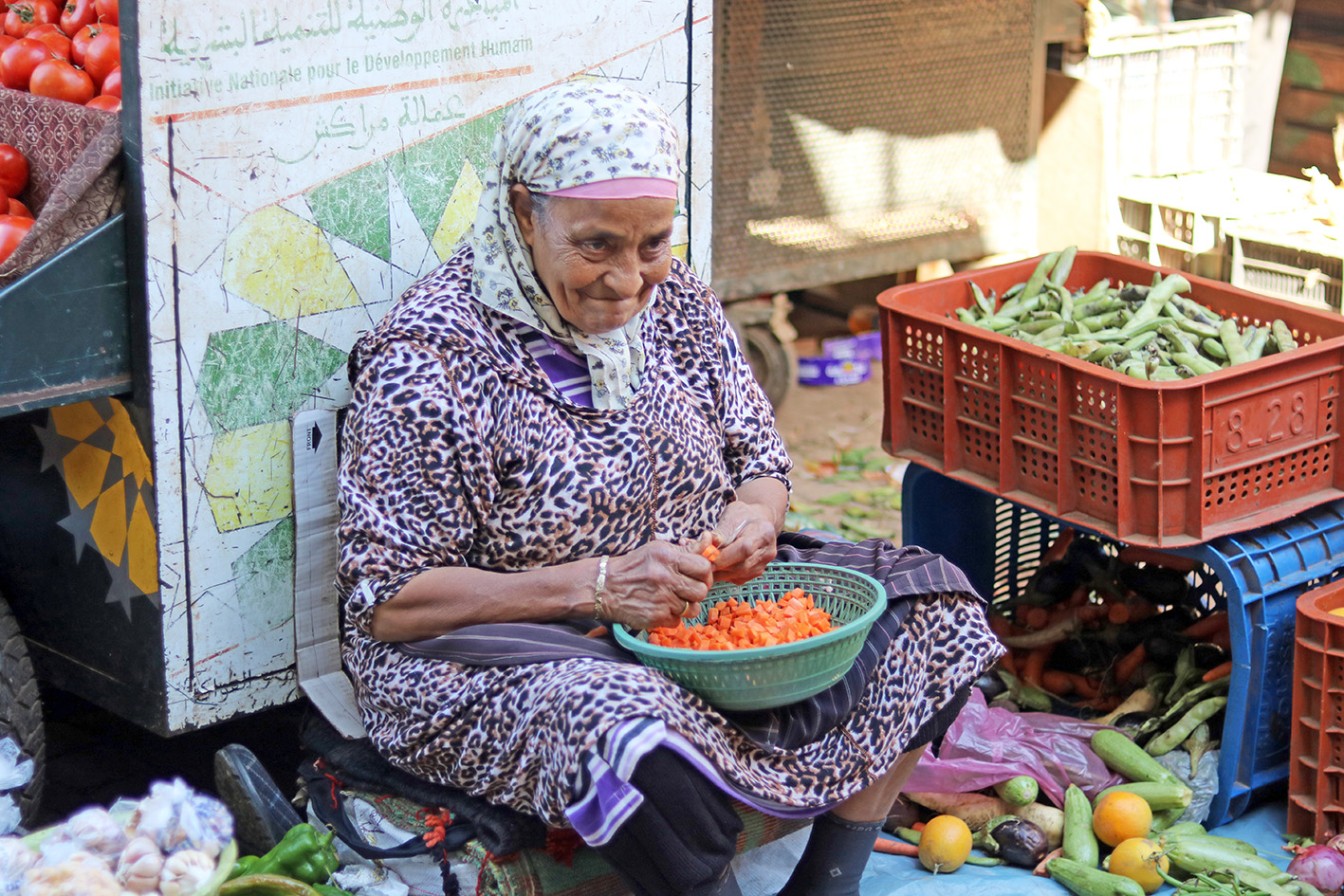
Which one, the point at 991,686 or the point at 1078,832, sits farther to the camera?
the point at 991,686

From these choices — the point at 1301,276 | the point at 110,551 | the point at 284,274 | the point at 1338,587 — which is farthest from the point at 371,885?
the point at 1301,276

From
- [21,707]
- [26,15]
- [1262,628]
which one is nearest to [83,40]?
[26,15]

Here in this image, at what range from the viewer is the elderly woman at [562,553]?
2.18 metres

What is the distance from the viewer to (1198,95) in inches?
217

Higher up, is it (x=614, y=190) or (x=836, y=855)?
(x=614, y=190)

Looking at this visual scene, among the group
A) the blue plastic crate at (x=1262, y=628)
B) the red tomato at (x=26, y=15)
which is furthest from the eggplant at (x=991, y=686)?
the red tomato at (x=26, y=15)

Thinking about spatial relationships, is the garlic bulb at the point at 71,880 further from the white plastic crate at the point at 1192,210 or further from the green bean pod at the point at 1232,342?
the white plastic crate at the point at 1192,210

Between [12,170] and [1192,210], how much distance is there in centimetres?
335

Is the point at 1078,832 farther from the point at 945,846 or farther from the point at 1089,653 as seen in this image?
the point at 1089,653

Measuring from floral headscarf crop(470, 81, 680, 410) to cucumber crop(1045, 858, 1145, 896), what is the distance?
4.20ft

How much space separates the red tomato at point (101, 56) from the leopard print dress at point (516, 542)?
81cm

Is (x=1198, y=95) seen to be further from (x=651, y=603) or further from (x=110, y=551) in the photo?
(x=110, y=551)

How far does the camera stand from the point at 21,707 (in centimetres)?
256

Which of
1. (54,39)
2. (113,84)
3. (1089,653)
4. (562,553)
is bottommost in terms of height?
(1089,653)
